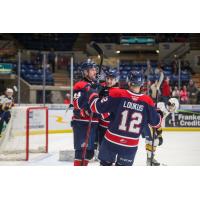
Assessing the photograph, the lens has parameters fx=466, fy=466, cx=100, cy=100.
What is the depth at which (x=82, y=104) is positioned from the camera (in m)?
3.55

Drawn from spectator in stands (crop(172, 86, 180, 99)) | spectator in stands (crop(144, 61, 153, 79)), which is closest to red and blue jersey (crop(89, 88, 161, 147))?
spectator in stands (crop(144, 61, 153, 79))

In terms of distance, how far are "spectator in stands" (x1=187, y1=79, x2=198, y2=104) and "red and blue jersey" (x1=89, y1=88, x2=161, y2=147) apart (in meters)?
1.48

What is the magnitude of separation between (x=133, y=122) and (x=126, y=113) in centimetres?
8

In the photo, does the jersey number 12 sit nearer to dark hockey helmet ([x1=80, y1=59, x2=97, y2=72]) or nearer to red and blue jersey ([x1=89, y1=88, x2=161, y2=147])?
red and blue jersey ([x1=89, y1=88, x2=161, y2=147])

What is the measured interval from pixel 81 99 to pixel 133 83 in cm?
52

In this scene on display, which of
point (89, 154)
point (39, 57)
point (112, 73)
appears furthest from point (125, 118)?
point (39, 57)

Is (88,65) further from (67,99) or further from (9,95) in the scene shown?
(9,95)

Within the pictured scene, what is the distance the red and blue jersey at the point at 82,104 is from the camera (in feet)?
11.6

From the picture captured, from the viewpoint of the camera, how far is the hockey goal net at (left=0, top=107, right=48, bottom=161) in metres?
4.30

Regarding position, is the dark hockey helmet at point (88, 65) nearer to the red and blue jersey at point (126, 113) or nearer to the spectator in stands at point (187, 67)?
the red and blue jersey at point (126, 113)

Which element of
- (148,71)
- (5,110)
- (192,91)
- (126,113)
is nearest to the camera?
(126,113)

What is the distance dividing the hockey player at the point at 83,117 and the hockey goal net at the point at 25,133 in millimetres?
654

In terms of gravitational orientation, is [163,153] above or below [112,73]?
below
